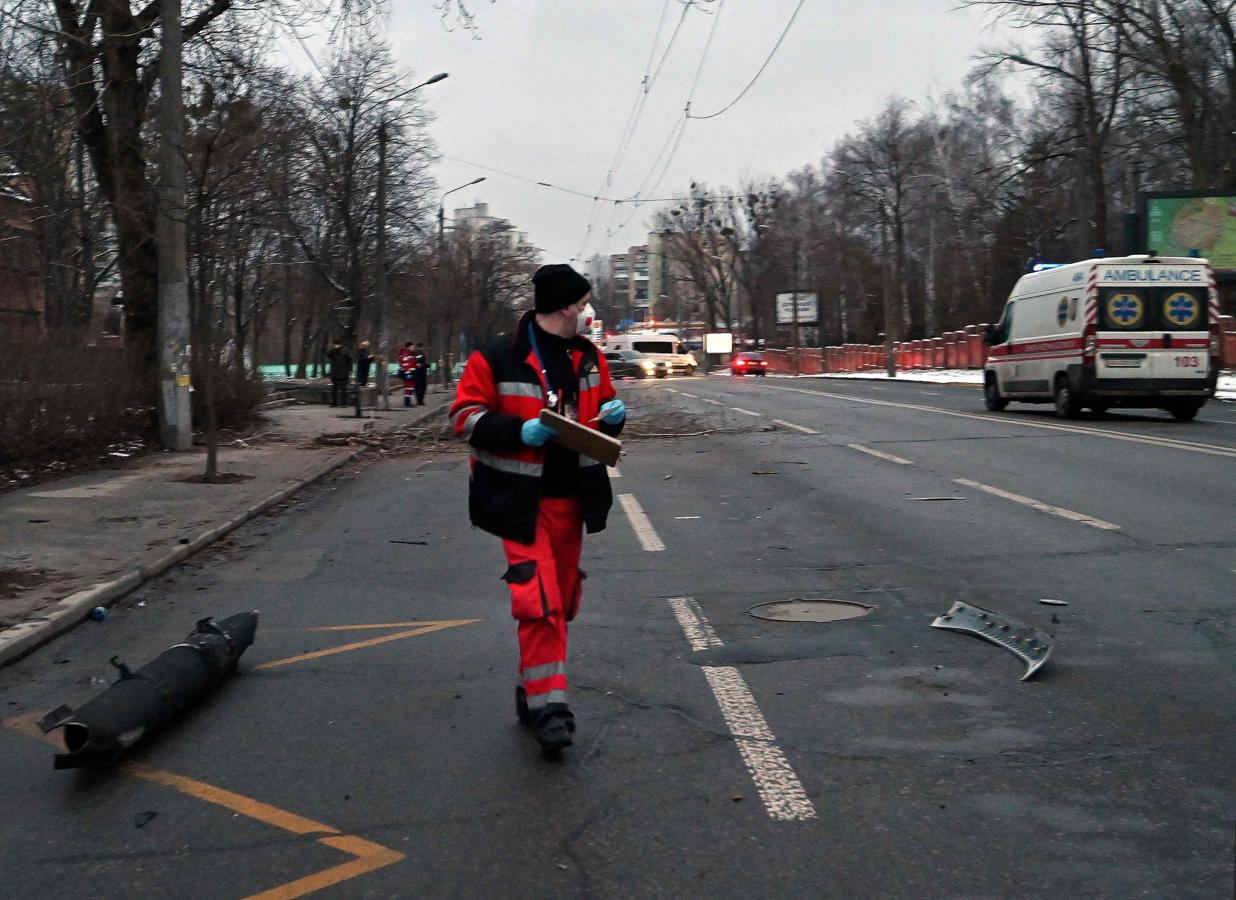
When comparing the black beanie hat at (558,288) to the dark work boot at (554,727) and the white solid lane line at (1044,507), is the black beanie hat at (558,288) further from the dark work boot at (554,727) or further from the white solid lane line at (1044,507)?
the white solid lane line at (1044,507)

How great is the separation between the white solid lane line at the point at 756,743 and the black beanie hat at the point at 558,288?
1.79m

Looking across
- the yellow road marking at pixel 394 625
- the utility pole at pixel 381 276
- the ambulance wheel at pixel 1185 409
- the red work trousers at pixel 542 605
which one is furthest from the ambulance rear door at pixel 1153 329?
the utility pole at pixel 381 276

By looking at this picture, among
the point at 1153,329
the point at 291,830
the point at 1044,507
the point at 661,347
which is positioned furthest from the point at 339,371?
the point at 661,347

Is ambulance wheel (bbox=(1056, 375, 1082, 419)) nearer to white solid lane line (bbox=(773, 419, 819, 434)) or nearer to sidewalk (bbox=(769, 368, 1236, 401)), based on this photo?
white solid lane line (bbox=(773, 419, 819, 434))

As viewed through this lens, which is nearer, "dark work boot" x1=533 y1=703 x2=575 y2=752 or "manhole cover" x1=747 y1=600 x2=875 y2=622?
"dark work boot" x1=533 y1=703 x2=575 y2=752

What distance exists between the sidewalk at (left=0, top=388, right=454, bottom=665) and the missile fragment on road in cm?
148

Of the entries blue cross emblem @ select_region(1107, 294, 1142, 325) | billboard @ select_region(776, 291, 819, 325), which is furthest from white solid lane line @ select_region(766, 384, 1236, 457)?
billboard @ select_region(776, 291, 819, 325)

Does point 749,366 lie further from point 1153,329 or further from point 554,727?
point 554,727

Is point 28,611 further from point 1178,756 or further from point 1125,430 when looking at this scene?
point 1125,430

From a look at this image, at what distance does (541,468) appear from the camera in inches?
199

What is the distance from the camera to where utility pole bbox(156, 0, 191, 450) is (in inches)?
685

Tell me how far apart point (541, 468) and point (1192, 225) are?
37.1m

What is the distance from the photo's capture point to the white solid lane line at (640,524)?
10.1 metres

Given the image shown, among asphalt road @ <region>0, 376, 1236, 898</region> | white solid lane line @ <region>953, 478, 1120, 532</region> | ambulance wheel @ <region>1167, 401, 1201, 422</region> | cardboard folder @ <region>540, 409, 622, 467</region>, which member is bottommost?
asphalt road @ <region>0, 376, 1236, 898</region>
